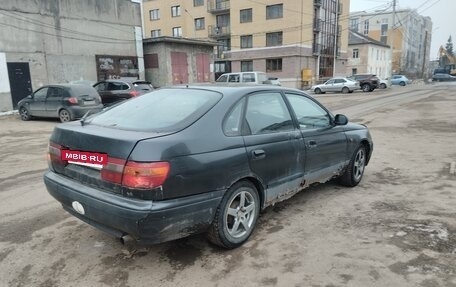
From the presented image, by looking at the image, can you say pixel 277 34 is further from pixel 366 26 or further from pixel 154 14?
pixel 366 26

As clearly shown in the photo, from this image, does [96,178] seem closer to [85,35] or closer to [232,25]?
[85,35]

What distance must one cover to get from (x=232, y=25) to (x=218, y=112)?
45.9 meters

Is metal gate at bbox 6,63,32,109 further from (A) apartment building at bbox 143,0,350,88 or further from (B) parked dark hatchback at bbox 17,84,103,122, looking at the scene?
(A) apartment building at bbox 143,0,350,88

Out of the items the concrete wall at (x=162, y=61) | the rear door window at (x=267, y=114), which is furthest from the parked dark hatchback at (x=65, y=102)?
the concrete wall at (x=162, y=61)

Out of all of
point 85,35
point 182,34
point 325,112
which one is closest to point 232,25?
point 182,34

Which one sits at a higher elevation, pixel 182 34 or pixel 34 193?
pixel 182 34

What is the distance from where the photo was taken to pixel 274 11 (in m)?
43.3

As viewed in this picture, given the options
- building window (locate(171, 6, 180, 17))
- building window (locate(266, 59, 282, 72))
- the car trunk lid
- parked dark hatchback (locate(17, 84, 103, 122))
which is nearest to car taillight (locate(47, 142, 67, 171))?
the car trunk lid

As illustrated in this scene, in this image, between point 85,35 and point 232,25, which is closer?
point 85,35

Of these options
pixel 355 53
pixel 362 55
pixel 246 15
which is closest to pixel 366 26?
pixel 355 53

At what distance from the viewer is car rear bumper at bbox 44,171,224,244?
118 inches

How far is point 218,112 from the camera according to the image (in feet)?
11.7

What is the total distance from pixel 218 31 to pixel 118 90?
36.5 meters

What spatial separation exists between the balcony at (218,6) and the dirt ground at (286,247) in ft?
157
